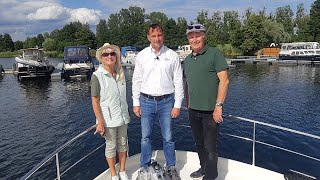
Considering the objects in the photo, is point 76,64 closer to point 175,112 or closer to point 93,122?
point 93,122

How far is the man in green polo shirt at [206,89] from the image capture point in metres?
4.05

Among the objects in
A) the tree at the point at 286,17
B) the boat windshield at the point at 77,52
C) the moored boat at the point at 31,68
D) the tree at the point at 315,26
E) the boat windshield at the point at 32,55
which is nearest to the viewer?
the boat windshield at the point at 77,52

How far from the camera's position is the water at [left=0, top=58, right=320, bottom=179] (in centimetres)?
1137

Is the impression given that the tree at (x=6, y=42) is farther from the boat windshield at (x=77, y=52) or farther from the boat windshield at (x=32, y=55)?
the boat windshield at (x=77, y=52)

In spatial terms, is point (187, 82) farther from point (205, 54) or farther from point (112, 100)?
point (112, 100)

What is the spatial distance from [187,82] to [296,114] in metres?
16.0

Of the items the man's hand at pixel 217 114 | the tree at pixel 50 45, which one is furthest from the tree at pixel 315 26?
the tree at pixel 50 45

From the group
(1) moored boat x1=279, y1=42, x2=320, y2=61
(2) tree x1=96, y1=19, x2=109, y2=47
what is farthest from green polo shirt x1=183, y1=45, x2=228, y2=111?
(2) tree x1=96, y1=19, x2=109, y2=47

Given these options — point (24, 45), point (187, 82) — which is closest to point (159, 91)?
point (187, 82)

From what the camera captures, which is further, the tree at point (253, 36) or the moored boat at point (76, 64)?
the tree at point (253, 36)

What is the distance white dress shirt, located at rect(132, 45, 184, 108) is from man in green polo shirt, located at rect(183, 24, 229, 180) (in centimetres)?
16

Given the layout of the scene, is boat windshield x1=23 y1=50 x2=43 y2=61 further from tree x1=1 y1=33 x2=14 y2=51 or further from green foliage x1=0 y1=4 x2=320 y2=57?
tree x1=1 y1=33 x2=14 y2=51

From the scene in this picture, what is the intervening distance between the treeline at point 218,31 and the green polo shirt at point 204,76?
4333 centimetres

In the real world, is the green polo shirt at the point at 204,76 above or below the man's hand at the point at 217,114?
above
